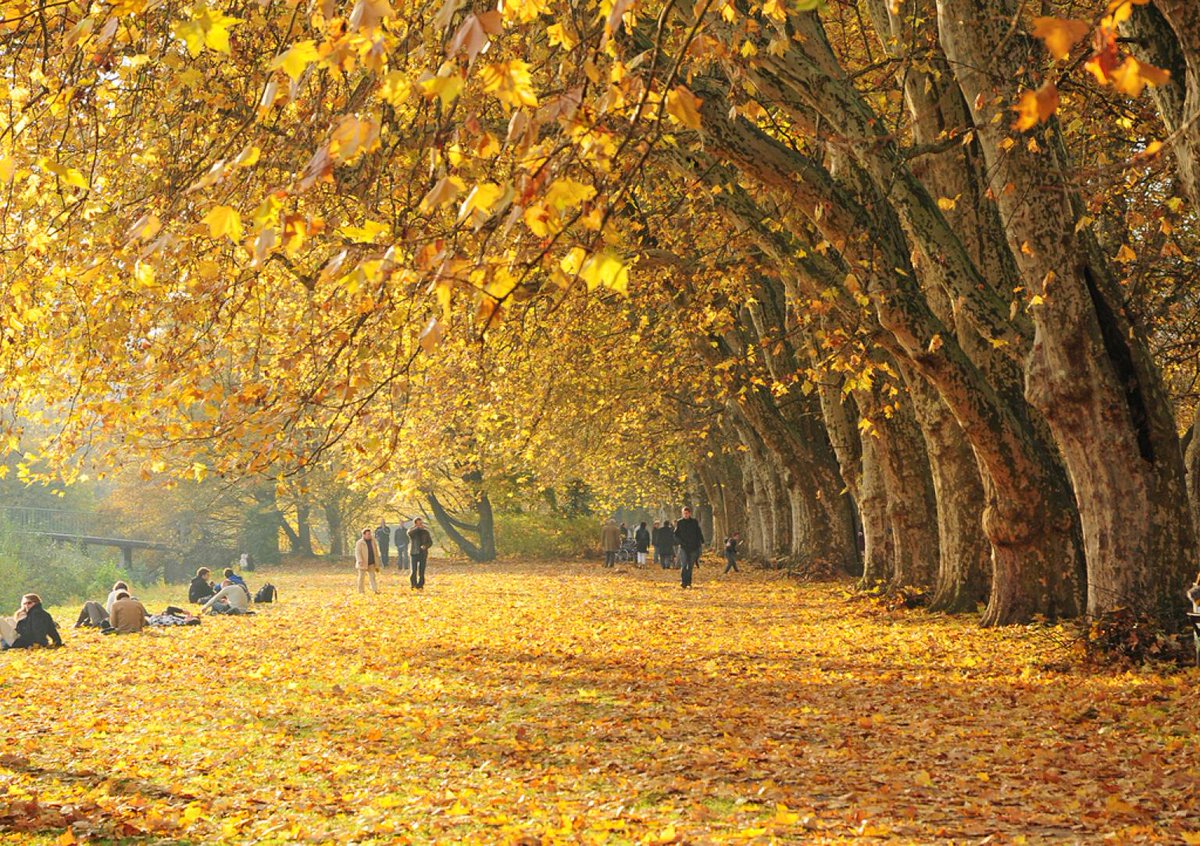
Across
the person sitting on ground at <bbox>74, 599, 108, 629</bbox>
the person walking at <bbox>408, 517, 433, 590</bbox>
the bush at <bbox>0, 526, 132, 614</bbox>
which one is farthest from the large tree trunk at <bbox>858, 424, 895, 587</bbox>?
the bush at <bbox>0, 526, 132, 614</bbox>

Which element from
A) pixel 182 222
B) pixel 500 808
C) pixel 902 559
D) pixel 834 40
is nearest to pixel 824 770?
pixel 500 808

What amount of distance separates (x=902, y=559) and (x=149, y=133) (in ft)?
42.7

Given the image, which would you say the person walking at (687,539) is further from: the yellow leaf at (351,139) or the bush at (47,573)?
the yellow leaf at (351,139)

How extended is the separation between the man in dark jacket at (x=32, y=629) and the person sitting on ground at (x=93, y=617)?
3.40 meters

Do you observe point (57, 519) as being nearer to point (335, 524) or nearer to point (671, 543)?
point (335, 524)

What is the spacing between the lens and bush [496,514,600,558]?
5375cm

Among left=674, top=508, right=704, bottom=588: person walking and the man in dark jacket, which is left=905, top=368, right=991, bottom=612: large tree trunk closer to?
left=674, top=508, right=704, bottom=588: person walking

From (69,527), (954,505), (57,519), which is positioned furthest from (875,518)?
(57,519)

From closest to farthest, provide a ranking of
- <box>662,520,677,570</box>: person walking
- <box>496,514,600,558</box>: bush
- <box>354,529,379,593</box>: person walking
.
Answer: <box>354,529,379,593</box>: person walking, <box>662,520,677,570</box>: person walking, <box>496,514,600,558</box>: bush

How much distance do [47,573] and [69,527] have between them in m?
26.3

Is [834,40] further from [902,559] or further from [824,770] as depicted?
[824,770]

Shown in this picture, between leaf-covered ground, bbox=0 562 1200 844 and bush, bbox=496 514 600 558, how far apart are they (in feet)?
114

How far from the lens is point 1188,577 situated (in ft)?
39.8

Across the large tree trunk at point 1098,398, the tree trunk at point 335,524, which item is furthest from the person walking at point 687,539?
the tree trunk at point 335,524
